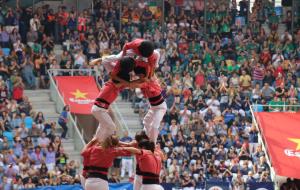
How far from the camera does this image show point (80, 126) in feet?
109

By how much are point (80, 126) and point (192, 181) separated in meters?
5.41

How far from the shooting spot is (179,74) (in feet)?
113

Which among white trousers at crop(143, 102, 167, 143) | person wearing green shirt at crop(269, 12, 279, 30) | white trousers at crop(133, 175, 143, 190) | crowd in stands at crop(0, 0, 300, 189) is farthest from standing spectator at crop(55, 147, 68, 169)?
person wearing green shirt at crop(269, 12, 279, 30)

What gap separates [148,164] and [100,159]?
0.75 m

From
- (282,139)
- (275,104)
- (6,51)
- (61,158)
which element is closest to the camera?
(61,158)

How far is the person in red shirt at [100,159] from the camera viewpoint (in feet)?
60.4

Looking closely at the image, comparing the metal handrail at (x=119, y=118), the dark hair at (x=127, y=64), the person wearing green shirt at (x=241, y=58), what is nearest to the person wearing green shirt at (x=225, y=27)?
the person wearing green shirt at (x=241, y=58)

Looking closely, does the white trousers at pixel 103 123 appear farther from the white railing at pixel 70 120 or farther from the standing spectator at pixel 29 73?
the standing spectator at pixel 29 73

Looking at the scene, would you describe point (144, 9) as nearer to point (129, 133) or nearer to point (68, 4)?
point (68, 4)

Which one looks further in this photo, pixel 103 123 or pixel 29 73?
pixel 29 73

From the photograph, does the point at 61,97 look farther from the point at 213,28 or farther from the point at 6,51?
the point at 213,28

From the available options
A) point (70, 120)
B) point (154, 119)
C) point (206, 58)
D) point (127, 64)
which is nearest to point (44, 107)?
point (70, 120)

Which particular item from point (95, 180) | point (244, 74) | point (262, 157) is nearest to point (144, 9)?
point (244, 74)

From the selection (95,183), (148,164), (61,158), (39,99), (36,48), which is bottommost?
(61,158)
